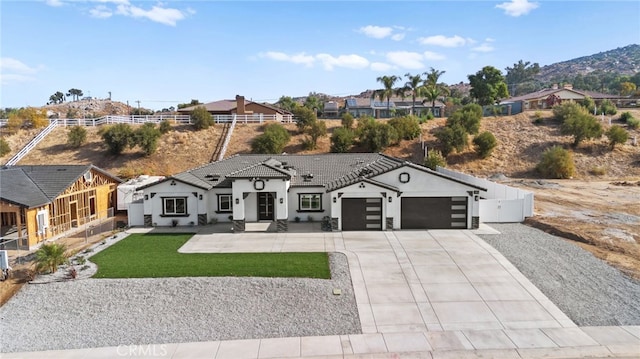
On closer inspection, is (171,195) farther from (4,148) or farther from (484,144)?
(4,148)

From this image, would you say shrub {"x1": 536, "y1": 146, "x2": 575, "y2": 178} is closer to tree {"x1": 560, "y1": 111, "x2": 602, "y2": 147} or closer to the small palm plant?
tree {"x1": 560, "y1": 111, "x2": 602, "y2": 147}

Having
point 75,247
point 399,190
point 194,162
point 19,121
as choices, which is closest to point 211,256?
point 75,247

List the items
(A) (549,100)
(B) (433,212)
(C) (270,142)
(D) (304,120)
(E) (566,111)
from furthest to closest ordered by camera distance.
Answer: (A) (549,100) → (E) (566,111) → (D) (304,120) → (C) (270,142) → (B) (433,212)

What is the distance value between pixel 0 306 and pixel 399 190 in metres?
18.9

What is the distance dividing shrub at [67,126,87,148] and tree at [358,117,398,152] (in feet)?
120

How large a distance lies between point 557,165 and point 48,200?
156ft

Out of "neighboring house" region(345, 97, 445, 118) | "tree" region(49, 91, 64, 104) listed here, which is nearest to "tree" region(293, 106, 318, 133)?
"neighboring house" region(345, 97, 445, 118)

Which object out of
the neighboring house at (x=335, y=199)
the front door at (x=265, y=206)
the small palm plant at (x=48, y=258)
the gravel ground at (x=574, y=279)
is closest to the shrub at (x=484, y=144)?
the neighboring house at (x=335, y=199)

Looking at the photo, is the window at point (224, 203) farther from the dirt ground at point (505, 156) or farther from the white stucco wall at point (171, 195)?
the dirt ground at point (505, 156)

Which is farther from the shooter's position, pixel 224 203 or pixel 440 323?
pixel 224 203

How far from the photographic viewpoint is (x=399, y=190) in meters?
24.4

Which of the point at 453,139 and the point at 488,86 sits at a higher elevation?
the point at 488,86

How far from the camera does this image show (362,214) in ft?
80.1

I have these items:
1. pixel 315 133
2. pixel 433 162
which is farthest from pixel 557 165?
pixel 315 133
